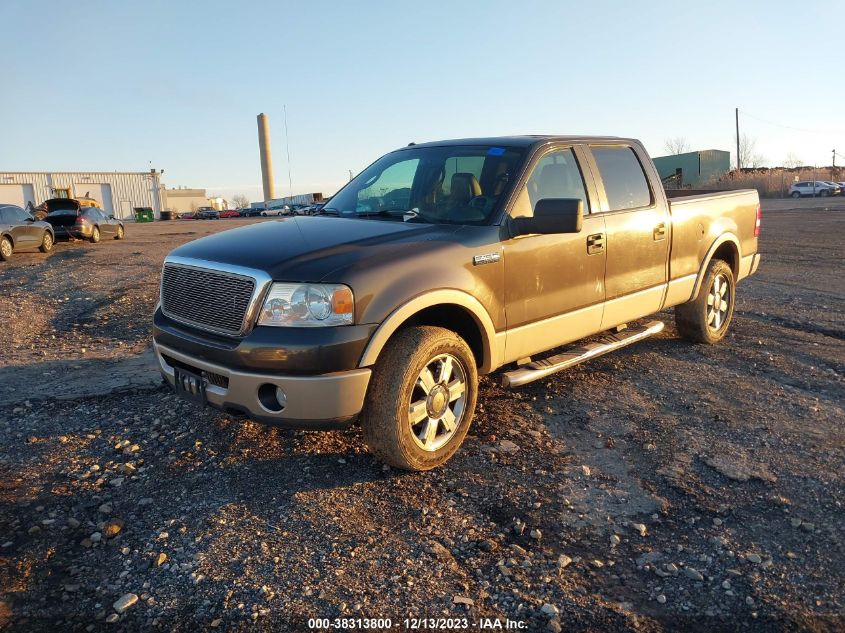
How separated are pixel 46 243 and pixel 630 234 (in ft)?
54.9

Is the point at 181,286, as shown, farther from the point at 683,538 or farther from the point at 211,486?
the point at 683,538

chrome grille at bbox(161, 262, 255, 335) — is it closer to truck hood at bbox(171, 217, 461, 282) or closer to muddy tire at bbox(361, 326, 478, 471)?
truck hood at bbox(171, 217, 461, 282)

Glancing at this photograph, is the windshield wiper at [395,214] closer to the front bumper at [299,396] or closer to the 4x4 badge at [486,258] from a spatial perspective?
the 4x4 badge at [486,258]

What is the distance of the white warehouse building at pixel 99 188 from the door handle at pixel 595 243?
7781 centimetres

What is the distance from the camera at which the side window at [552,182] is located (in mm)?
4395

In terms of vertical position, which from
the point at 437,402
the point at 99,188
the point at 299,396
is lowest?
the point at 437,402

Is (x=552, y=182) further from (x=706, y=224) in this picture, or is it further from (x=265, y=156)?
(x=265, y=156)

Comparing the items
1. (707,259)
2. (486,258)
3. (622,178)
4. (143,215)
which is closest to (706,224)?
(707,259)

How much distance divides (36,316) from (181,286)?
5.63 metres

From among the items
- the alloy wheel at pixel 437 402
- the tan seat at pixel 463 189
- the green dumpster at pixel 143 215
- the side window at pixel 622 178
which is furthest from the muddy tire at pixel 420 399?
the green dumpster at pixel 143 215

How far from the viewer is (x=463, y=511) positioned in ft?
11.2

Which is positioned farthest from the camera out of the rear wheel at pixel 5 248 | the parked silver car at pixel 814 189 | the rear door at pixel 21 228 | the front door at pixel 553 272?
the parked silver car at pixel 814 189

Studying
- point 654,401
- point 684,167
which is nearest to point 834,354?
point 654,401

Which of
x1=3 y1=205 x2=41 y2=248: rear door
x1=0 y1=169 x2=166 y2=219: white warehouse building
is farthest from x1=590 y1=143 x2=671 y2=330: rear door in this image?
x1=0 y1=169 x2=166 y2=219: white warehouse building
